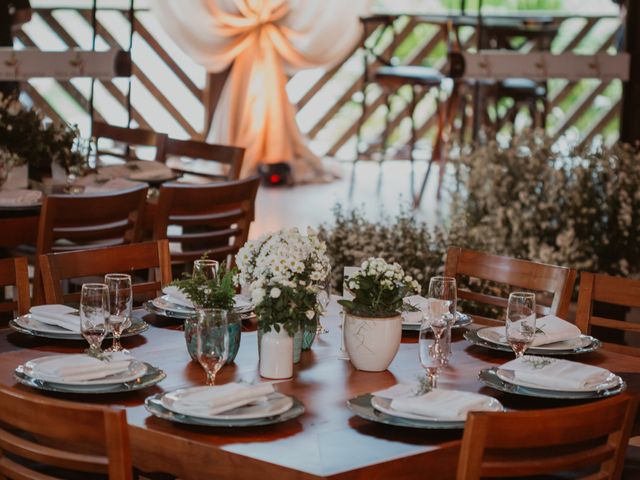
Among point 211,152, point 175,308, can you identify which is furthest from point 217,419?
point 211,152

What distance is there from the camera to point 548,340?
2.12 m

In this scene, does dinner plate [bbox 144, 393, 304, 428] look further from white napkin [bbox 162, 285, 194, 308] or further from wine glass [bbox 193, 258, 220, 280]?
white napkin [bbox 162, 285, 194, 308]

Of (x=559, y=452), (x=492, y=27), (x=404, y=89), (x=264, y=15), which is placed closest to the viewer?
(x=559, y=452)

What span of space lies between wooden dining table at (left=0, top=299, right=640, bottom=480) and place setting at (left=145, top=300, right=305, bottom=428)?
16 mm

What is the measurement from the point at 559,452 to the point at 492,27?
4.75 metres

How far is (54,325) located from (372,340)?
0.59 m

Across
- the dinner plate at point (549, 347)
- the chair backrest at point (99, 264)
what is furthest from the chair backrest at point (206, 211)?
the dinner plate at point (549, 347)

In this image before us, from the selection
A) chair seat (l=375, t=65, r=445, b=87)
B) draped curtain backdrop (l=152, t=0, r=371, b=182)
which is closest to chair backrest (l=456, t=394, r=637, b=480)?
chair seat (l=375, t=65, r=445, b=87)

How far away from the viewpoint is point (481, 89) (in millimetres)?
6441

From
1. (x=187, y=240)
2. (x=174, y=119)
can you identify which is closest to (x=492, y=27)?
(x=174, y=119)

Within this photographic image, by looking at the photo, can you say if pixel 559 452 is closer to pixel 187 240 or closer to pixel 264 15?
pixel 187 240

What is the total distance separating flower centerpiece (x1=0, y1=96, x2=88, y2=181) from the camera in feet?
12.2

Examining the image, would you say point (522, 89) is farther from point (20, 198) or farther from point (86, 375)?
point (86, 375)

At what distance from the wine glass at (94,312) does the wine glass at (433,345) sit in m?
0.51
